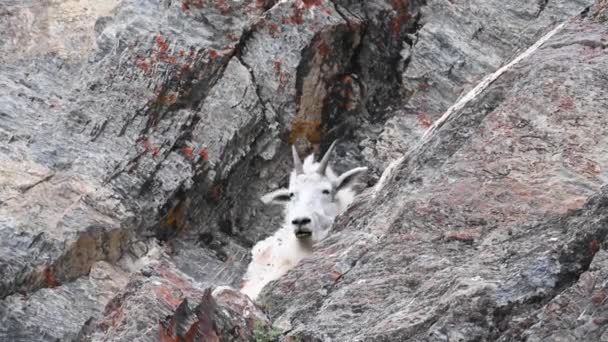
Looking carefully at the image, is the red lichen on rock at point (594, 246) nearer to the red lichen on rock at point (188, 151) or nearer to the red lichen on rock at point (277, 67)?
the red lichen on rock at point (188, 151)

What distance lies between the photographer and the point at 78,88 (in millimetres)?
15414

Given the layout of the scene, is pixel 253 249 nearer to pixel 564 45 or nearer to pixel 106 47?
Result: pixel 106 47

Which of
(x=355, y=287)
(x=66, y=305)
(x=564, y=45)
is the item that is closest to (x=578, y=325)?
(x=355, y=287)

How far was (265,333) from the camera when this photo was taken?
30.5ft

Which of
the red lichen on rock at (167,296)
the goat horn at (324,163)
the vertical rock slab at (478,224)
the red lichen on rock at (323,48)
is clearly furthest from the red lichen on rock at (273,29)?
the red lichen on rock at (167,296)

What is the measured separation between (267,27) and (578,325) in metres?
9.98

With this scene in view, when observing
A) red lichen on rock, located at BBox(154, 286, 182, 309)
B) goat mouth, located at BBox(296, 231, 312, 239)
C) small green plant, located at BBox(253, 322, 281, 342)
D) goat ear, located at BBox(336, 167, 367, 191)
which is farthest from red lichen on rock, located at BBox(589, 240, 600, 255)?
goat ear, located at BBox(336, 167, 367, 191)

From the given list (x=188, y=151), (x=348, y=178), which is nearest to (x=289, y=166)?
(x=348, y=178)

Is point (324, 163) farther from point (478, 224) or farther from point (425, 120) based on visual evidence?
point (478, 224)

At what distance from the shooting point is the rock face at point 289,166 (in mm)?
8766

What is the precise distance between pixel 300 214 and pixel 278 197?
1127 millimetres

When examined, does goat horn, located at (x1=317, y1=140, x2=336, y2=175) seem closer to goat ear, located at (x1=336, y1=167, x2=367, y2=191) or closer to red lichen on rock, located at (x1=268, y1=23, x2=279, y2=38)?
goat ear, located at (x1=336, y1=167, x2=367, y2=191)

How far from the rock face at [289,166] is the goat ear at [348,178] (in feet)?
2.25

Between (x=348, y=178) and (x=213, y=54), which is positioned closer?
(x=348, y=178)
